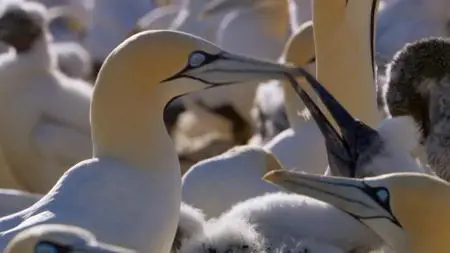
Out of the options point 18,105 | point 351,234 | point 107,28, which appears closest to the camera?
point 351,234

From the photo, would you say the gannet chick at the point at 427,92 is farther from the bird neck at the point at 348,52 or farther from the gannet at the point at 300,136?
the gannet at the point at 300,136

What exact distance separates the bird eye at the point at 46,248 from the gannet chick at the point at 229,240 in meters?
0.82

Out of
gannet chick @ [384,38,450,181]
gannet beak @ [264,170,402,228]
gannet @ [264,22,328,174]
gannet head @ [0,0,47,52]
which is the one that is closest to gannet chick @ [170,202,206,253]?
gannet beak @ [264,170,402,228]

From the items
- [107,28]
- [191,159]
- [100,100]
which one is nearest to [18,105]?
[191,159]

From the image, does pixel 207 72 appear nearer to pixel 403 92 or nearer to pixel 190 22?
pixel 403 92

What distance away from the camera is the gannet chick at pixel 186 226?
482 cm

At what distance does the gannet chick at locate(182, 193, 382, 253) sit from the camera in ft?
13.9

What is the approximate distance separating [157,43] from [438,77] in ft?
3.73

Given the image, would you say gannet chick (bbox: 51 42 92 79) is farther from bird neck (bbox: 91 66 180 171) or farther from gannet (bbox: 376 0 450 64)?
bird neck (bbox: 91 66 180 171)

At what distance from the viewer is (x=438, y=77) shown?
5.35 meters

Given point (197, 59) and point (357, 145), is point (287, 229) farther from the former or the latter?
point (197, 59)

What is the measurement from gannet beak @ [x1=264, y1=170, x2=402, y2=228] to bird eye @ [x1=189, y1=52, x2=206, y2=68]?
58 cm

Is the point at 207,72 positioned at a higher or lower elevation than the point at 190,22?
higher

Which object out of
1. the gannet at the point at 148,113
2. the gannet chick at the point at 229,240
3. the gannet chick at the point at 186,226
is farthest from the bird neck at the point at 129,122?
the gannet chick at the point at 229,240
